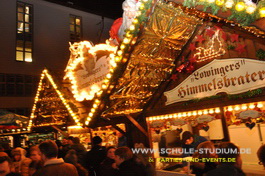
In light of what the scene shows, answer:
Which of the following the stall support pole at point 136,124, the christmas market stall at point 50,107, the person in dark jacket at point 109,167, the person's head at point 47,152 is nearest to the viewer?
the person's head at point 47,152

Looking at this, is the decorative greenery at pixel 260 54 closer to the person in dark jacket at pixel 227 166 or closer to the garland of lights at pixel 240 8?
the garland of lights at pixel 240 8

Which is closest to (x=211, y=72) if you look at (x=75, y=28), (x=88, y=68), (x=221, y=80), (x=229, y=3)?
(x=221, y=80)

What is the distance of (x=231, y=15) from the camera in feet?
14.5

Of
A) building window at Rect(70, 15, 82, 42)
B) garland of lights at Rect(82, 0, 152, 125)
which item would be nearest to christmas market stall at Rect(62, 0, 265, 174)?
garland of lights at Rect(82, 0, 152, 125)

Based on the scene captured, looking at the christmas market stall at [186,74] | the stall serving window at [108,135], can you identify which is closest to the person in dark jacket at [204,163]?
the christmas market stall at [186,74]

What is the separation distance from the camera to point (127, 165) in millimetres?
3549

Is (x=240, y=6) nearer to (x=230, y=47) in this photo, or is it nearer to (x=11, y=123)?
(x=230, y=47)

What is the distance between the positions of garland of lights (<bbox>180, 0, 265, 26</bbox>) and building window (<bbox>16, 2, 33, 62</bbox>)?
19970mm

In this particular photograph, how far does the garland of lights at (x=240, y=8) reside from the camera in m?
4.14

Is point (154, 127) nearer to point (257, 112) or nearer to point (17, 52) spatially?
point (257, 112)

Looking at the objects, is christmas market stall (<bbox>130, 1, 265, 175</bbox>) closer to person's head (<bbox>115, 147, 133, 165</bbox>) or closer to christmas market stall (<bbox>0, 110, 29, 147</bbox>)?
person's head (<bbox>115, 147, 133, 165</bbox>)

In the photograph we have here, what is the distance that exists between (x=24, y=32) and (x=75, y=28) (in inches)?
215

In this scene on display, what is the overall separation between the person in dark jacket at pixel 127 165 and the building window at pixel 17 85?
19016 mm

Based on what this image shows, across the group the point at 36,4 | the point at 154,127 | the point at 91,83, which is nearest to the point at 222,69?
the point at 154,127
